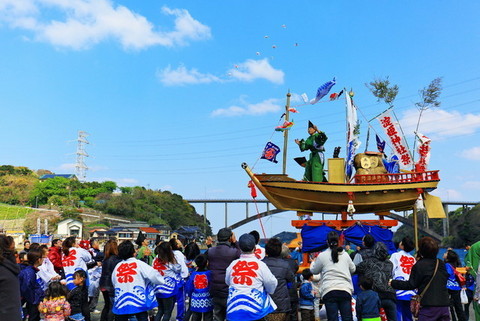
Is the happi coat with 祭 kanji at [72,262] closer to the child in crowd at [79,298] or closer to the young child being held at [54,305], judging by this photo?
the child in crowd at [79,298]

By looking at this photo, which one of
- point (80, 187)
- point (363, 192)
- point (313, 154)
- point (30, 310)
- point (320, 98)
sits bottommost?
point (30, 310)

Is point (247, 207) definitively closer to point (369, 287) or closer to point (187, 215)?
point (187, 215)

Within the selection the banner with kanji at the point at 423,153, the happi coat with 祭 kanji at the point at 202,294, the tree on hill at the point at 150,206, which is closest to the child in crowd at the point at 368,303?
the happi coat with 祭 kanji at the point at 202,294

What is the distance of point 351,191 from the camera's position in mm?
14703

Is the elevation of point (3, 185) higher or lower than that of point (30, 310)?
higher

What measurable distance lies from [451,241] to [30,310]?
8661 cm

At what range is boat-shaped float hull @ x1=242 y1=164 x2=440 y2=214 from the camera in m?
14.8

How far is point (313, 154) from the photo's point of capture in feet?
49.9

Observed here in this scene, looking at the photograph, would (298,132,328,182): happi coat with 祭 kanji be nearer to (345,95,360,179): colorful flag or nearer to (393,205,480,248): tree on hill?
(345,95,360,179): colorful flag

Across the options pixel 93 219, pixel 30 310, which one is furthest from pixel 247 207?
pixel 30 310

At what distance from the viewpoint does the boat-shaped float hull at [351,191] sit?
14.8 meters

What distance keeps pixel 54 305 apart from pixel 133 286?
4.36ft

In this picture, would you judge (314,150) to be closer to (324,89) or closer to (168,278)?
(324,89)

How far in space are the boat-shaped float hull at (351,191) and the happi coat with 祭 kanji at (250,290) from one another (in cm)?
937
